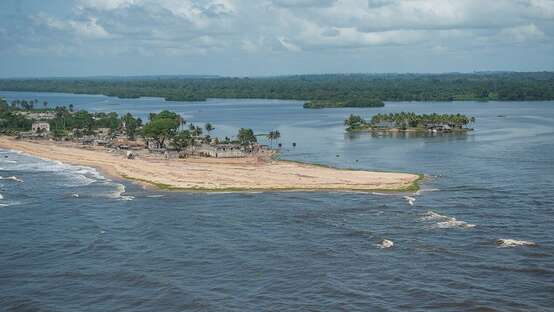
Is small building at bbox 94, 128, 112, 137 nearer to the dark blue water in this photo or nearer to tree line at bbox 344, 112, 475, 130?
tree line at bbox 344, 112, 475, 130

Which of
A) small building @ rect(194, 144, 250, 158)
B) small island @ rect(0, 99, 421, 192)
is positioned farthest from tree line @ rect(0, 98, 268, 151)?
small building @ rect(194, 144, 250, 158)

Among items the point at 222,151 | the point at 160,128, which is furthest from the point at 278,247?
the point at 160,128

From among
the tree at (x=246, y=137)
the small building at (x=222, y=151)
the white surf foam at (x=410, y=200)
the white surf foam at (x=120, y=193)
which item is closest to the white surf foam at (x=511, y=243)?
the white surf foam at (x=410, y=200)

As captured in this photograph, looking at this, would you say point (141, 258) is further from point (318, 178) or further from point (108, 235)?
point (318, 178)

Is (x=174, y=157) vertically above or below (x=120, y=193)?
A: above

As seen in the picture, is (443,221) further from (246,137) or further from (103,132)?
(103,132)

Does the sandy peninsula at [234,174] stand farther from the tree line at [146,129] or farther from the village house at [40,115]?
the village house at [40,115]
